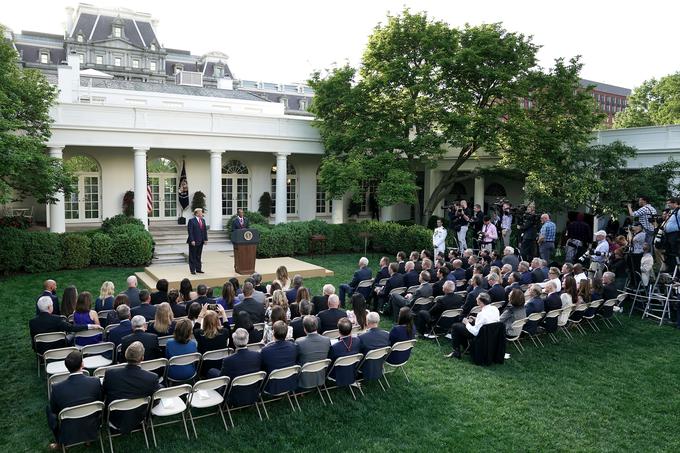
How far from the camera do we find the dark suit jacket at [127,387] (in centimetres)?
612

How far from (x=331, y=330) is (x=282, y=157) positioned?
54.6 ft

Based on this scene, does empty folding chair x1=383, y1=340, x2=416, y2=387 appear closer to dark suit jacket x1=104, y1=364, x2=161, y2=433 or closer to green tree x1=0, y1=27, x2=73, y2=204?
dark suit jacket x1=104, y1=364, x2=161, y2=433

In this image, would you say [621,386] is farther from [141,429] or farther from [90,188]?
[90,188]

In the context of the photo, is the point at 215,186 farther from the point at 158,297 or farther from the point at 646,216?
the point at 646,216

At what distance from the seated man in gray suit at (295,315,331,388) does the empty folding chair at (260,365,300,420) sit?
209mm

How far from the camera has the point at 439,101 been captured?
853 inches

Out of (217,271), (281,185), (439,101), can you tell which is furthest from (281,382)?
(281,185)

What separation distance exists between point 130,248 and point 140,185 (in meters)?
4.10

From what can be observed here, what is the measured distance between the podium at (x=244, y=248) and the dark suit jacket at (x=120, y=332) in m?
7.81

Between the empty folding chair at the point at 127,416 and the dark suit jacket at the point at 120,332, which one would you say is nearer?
the empty folding chair at the point at 127,416

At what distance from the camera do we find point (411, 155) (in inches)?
882

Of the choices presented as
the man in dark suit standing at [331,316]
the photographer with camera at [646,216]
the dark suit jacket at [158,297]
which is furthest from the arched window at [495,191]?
the dark suit jacket at [158,297]

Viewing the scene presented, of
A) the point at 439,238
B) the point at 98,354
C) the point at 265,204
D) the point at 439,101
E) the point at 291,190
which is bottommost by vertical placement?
the point at 98,354

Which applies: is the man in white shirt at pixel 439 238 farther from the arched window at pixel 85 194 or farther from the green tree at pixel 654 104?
the green tree at pixel 654 104
